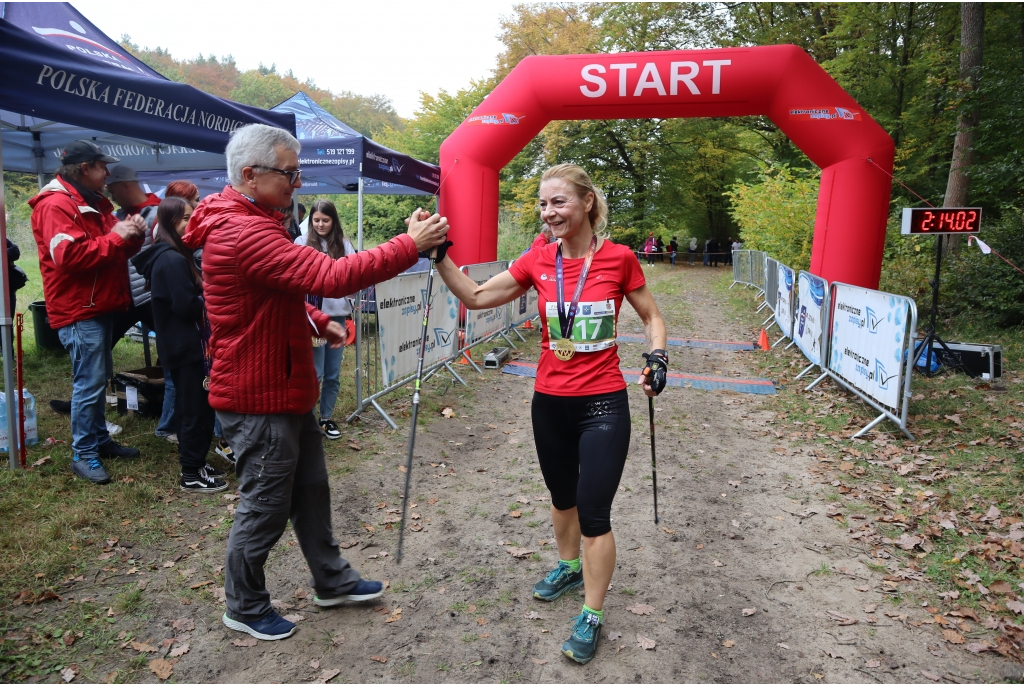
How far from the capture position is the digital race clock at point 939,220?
7.55 meters

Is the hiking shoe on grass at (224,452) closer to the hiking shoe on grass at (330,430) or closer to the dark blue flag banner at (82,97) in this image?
the hiking shoe on grass at (330,430)

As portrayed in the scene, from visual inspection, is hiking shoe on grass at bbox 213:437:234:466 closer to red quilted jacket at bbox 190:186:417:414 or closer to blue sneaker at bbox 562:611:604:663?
red quilted jacket at bbox 190:186:417:414

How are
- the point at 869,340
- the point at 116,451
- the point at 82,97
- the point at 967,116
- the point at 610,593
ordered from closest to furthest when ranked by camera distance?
the point at 610,593
the point at 82,97
the point at 116,451
the point at 869,340
the point at 967,116

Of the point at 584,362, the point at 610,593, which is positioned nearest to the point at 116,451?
the point at 610,593

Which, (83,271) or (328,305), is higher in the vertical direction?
(83,271)

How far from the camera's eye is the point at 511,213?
1241 inches

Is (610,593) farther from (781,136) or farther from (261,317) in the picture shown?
(781,136)

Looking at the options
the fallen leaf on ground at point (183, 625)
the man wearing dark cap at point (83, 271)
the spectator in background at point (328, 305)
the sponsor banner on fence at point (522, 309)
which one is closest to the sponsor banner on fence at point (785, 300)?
the sponsor banner on fence at point (522, 309)

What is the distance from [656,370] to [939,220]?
6465mm

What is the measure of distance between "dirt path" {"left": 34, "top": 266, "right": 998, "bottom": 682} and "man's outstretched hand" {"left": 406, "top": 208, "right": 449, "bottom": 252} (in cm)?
191

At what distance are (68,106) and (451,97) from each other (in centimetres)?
3772

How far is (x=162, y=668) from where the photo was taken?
2916 mm

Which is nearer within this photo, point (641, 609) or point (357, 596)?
point (357, 596)

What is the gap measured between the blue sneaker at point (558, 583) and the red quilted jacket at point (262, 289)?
163cm
